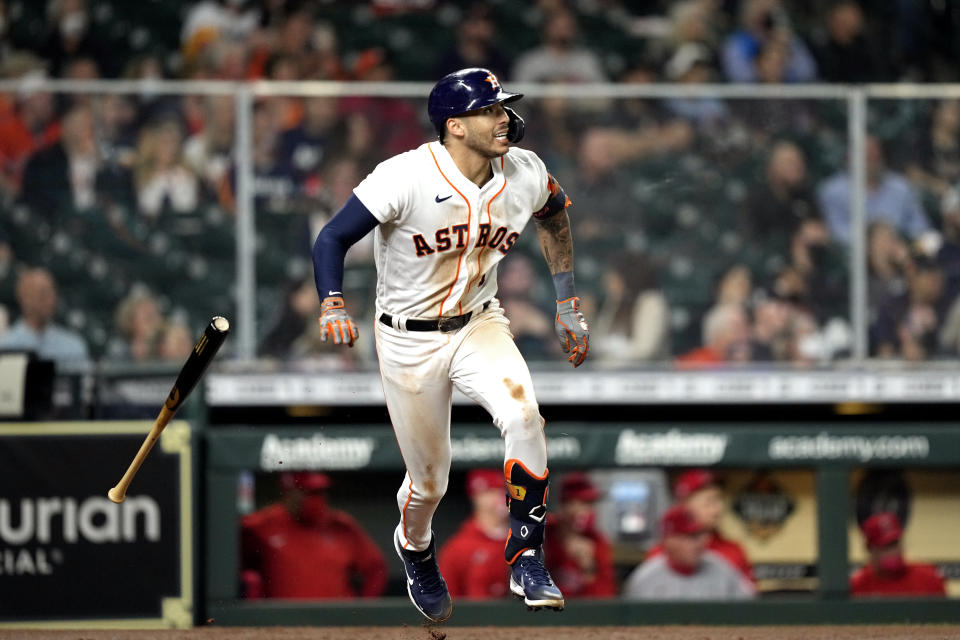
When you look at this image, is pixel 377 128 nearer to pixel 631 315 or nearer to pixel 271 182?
pixel 271 182

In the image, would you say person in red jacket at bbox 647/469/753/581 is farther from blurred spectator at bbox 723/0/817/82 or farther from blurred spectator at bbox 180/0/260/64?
blurred spectator at bbox 180/0/260/64

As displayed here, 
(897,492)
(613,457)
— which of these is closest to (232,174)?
(613,457)

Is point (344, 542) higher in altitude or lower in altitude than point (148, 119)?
lower

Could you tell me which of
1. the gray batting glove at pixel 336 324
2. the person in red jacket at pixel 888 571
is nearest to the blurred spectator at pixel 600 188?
the person in red jacket at pixel 888 571

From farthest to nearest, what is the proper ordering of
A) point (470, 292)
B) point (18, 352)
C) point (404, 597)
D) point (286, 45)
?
point (286, 45) < point (404, 597) < point (18, 352) < point (470, 292)

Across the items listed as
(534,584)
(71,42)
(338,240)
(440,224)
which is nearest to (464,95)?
(440,224)

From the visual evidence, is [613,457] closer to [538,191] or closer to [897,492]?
[897,492]

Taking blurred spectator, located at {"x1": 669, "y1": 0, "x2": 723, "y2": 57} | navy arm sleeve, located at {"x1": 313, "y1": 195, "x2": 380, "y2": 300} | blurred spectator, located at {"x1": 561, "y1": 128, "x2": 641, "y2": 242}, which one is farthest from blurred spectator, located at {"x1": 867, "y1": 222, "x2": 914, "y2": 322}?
navy arm sleeve, located at {"x1": 313, "y1": 195, "x2": 380, "y2": 300}
